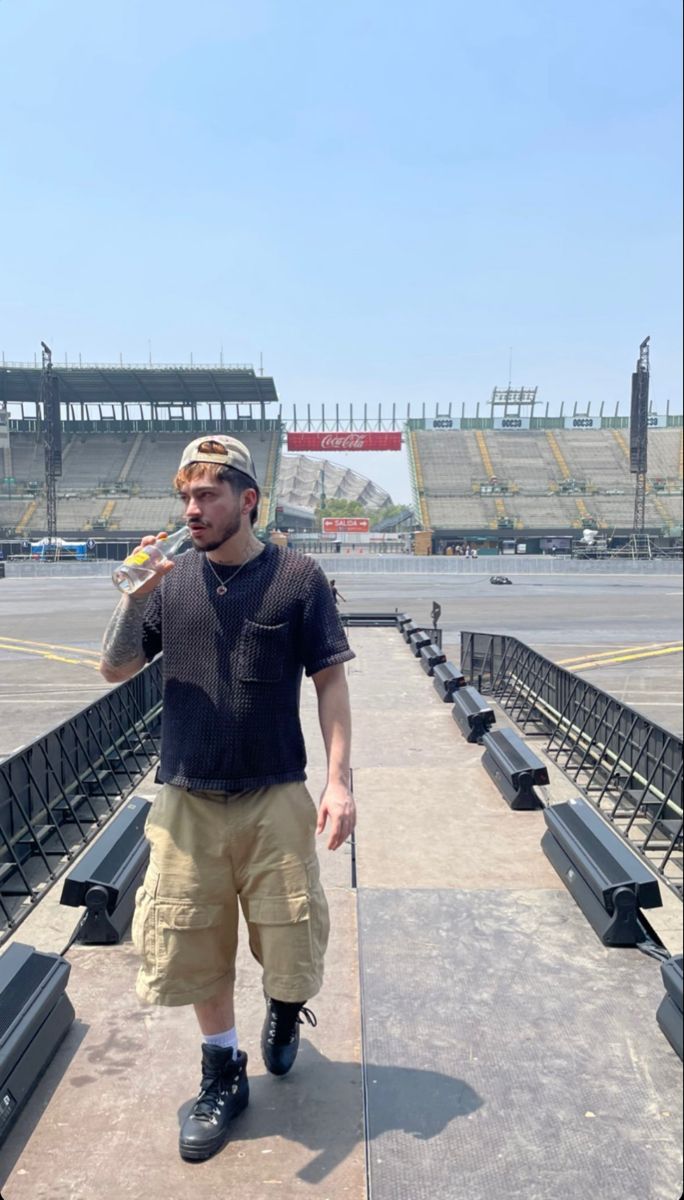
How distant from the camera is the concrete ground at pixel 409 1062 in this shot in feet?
6.70

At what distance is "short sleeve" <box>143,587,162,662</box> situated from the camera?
86.8 inches

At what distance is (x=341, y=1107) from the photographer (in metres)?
2.31

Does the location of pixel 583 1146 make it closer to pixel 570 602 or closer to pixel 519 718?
pixel 519 718

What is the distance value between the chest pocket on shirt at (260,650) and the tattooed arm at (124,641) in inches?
11.3

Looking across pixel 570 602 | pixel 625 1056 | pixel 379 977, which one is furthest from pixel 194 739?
pixel 570 602

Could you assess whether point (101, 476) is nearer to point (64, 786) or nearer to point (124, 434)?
point (124, 434)

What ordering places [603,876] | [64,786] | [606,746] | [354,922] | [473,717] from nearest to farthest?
[603,876], [354,922], [64,786], [606,746], [473,717]

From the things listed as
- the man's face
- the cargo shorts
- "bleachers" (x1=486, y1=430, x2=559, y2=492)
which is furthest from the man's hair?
"bleachers" (x1=486, y1=430, x2=559, y2=492)

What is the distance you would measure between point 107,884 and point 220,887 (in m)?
1.39

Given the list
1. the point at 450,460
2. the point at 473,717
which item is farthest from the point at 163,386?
the point at 450,460

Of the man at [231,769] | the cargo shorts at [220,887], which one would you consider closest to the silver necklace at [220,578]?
the man at [231,769]

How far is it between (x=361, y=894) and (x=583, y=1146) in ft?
6.09

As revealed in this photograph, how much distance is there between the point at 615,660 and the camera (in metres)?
15.7

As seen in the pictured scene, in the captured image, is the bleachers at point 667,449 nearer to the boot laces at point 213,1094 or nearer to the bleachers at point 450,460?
the boot laces at point 213,1094
